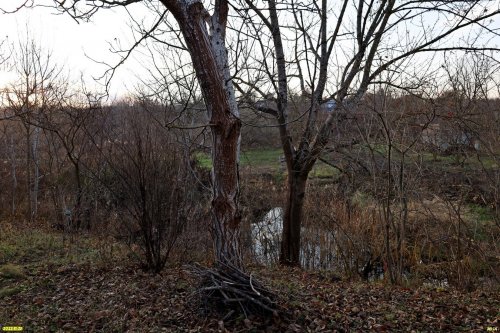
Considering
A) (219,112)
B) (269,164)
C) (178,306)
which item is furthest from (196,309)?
(269,164)

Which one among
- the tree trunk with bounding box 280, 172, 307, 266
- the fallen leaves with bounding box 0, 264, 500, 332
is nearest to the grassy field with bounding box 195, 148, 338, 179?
the tree trunk with bounding box 280, 172, 307, 266

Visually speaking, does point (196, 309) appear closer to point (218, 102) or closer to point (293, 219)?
point (218, 102)

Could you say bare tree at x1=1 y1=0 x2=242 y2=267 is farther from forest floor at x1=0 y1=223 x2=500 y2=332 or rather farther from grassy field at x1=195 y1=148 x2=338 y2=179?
grassy field at x1=195 y1=148 x2=338 y2=179

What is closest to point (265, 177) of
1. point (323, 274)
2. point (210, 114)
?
point (323, 274)

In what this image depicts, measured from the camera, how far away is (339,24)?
6.70m

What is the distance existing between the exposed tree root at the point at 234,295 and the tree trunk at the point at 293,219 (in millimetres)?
3951

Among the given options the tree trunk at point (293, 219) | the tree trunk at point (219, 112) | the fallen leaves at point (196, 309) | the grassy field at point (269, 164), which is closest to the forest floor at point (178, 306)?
the fallen leaves at point (196, 309)

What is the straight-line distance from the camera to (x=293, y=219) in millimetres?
7414

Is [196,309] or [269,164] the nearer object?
[196,309]

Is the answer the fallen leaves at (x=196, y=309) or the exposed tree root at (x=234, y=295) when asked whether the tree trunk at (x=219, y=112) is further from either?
the fallen leaves at (x=196, y=309)

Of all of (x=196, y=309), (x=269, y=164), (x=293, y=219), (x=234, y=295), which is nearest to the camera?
(x=234, y=295)

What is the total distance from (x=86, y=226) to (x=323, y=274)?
5.99 meters

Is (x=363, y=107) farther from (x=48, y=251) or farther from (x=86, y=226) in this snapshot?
(x=86, y=226)

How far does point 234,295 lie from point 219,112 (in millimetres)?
1580
